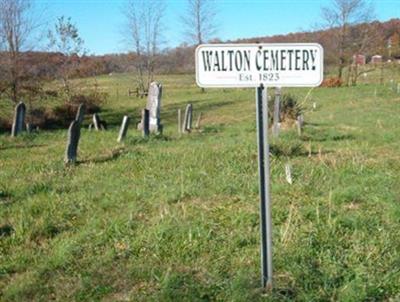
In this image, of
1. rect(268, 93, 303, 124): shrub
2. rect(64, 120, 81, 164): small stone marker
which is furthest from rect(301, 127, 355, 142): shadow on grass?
rect(64, 120, 81, 164): small stone marker

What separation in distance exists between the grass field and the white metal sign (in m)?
1.45

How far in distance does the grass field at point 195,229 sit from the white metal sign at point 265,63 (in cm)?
145

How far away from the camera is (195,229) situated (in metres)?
4.58

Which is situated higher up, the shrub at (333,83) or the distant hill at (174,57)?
the distant hill at (174,57)

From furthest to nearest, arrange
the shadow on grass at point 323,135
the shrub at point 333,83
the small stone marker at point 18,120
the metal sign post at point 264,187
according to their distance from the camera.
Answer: the shrub at point 333,83 → the small stone marker at point 18,120 → the shadow on grass at point 323,135 → the metal sign post at point 264,187

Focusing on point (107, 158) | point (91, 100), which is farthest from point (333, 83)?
point (107, 158)

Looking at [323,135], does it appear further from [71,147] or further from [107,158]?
[71,147]

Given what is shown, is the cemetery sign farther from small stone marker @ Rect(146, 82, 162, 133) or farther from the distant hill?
the distant hill

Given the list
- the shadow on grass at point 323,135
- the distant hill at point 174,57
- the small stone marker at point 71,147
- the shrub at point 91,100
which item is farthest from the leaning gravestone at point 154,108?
the shrub at point 91,100

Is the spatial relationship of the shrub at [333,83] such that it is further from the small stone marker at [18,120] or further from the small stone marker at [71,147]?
the small stone marker at [71,147]

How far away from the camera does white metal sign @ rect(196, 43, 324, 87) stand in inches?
131

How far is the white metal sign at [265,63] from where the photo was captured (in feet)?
10.9

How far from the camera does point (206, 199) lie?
593 centimetres

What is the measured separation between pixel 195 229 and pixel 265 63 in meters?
1.90
